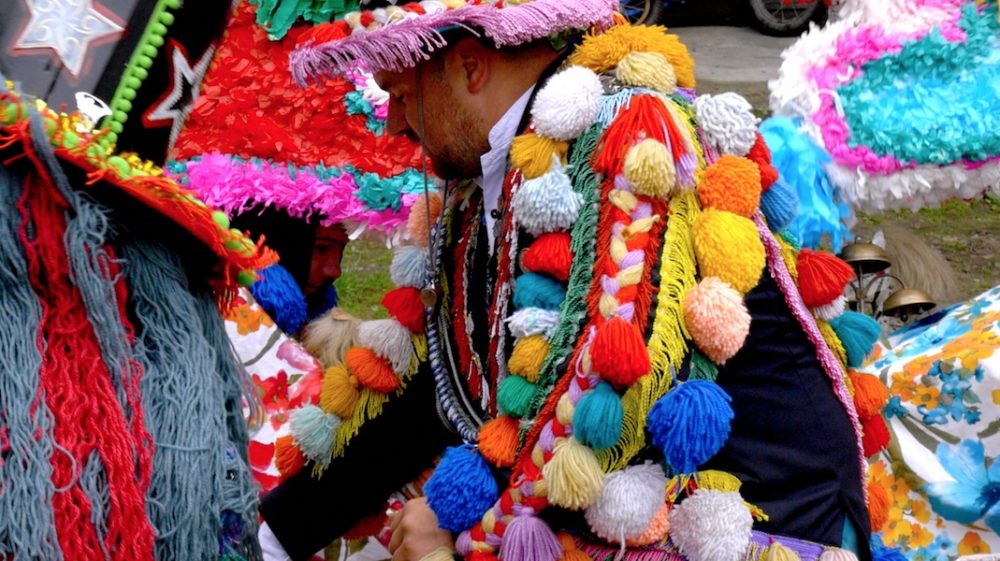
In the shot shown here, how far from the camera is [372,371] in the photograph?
232cm

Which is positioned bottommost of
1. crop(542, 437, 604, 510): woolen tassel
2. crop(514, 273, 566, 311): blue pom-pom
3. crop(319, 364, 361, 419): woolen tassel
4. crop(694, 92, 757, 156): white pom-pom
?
crop(319, 364, 361, 419): woolen tassel

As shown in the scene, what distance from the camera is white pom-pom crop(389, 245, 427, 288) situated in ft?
7.82

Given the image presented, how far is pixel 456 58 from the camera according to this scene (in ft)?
6.70

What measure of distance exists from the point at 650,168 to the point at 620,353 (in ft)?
0.95

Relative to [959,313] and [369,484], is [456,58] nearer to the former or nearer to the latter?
[369,484]

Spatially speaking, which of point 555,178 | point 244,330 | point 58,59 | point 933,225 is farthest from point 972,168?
point 933,225

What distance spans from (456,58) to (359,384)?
0.69m

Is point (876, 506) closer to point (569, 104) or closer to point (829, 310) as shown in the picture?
point (829, 310)

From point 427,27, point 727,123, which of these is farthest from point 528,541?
point 427,27

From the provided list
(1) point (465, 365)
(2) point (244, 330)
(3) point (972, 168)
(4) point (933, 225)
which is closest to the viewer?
(1) point (465, 365)

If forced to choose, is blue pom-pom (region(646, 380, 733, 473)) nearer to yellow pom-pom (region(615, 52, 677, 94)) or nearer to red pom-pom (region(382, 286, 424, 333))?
yellow pom-pom (region(615, 52, 677, 94))

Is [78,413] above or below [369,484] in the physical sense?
above

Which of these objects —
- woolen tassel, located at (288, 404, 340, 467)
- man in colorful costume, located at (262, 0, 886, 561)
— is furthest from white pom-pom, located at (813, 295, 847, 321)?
woolen tassel, located at (288, 404, 340, 467)

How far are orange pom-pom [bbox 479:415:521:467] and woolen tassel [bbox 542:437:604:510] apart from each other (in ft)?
0.43
